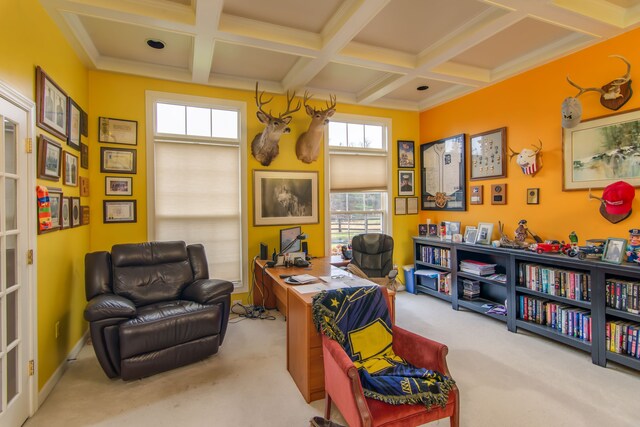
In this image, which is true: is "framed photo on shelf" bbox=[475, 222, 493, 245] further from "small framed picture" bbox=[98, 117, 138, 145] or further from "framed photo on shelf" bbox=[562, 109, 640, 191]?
"small framed picture" bbox=[98, 117, 138, 145]

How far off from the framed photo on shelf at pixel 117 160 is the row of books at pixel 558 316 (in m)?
4.59

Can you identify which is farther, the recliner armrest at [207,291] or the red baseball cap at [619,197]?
the recliner armrest at [207,291]

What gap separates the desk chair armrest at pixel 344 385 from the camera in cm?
151

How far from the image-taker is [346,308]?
2.03m

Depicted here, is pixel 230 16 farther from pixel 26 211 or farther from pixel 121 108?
pixel 26 211

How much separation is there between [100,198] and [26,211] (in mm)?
1548

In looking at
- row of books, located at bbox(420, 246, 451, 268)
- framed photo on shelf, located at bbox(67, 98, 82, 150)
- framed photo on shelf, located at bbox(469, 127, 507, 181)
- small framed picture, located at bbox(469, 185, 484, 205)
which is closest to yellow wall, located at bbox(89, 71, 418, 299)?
framed photo on shelf, located at bbox(67, 98, 82, 150)

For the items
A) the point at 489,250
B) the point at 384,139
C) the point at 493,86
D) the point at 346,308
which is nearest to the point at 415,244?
the point at 489,250

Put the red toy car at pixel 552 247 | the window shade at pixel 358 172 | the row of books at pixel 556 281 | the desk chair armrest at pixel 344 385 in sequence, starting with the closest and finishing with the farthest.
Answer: the desk chair armrest at pixel 344 385
the row of books at pixel 556 281
the red toy car at pixel 552 247
the window shade at pixel 358 172

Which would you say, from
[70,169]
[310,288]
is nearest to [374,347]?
[310,288]

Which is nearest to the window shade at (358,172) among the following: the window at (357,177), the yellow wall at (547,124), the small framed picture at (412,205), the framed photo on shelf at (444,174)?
the window at (357,177)

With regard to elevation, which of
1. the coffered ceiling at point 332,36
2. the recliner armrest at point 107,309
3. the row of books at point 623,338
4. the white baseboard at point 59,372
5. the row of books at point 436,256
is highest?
the coffered ceiling at point 332,36

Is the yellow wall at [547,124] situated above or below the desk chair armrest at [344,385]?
above

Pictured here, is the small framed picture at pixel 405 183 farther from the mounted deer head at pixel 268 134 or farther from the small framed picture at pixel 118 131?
the small framed picture at pixel 118 131
